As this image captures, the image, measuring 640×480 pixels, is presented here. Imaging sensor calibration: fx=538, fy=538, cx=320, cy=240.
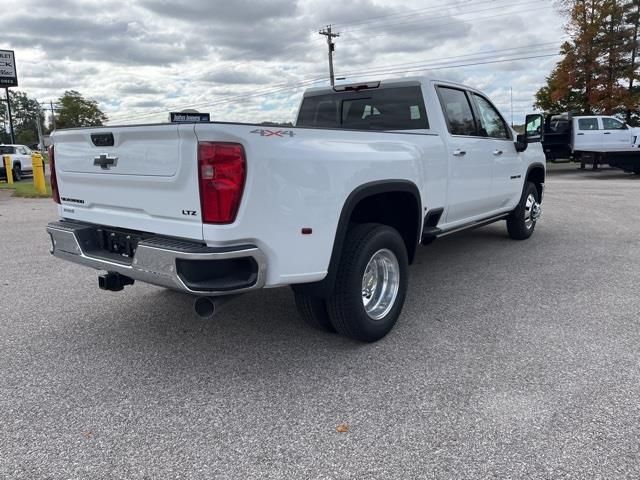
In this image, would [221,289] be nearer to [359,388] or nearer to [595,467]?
[359,388]

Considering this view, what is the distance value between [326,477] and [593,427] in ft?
4.58

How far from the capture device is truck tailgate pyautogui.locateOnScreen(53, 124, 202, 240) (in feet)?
9.46

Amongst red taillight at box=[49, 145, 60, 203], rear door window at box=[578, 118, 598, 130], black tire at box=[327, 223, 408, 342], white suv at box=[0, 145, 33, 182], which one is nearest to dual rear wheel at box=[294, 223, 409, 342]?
black tire at box=[327, 223, 408, 342]

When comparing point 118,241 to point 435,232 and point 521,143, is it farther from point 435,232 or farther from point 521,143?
point 521,143

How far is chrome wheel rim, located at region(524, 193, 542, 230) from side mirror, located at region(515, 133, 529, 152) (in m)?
0.94

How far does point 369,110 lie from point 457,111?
33.2 inches

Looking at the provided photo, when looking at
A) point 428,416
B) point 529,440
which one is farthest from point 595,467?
point 428,416

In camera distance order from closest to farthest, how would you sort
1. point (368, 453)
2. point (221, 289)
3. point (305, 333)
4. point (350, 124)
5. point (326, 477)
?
1. point (326, 477)
2. point (368, 453)
3. point (221, 289)
4. point (305, 333)
5. point (350, 124)

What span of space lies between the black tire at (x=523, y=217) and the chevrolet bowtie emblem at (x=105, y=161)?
516cm

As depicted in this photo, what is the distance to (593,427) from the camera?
271cm

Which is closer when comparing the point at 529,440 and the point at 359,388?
the point at 529,440

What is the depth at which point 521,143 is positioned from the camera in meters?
6.35

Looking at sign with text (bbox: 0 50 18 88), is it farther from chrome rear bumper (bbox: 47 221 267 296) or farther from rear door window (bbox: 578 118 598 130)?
chrome rear bumper (bbox: 47 221 267 296)

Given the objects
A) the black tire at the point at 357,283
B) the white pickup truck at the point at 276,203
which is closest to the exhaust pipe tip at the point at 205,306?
the white pickup truck at the point at 276,203
